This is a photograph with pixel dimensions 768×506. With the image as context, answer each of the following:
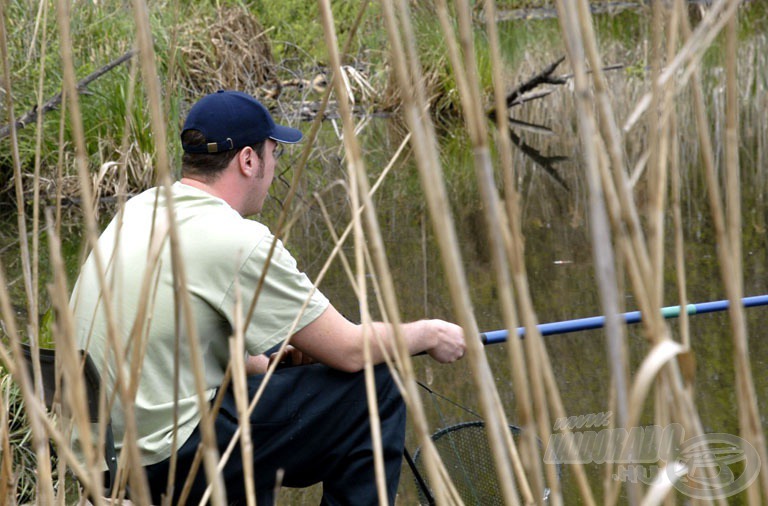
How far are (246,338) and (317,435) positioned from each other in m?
0.27

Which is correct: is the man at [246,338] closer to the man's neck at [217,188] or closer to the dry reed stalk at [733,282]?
the man's neck at [217,188]

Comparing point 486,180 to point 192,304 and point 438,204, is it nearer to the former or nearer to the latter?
point 438,204

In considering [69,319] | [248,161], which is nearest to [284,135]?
[248,161]

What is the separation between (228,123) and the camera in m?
2.24

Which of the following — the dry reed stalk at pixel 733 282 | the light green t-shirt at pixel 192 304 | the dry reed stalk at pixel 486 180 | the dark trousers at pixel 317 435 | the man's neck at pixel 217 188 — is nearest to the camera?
the dry reed stalk at pixel 486 180

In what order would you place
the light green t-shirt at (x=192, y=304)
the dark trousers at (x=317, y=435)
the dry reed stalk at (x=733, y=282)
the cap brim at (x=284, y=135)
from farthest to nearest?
the cap brim at (x=284, y=135)
the dark trousers at (x=317, y=435)
the light green t-shirt at (x=192, y=304)
the dry reed stalk at (x=733, y=282)

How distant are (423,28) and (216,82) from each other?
1.71 m

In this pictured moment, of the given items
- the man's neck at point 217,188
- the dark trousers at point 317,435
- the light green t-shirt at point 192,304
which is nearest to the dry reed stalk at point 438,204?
the light green t-shirt at point 192,304

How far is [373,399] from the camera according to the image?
1210mm

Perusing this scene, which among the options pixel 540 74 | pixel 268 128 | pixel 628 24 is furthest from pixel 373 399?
pixel 628 24

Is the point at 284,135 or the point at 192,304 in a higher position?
the point at 284,135

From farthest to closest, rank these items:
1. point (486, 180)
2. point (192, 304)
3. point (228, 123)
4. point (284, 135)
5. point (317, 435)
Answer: point (284, 135) → point (228, 123) → point (317, 435) → point (192, 304) → point (486, 180)

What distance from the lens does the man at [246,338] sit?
1963mm

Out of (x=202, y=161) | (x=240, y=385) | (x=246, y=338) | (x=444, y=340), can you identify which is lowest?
(x=444, y=340)
